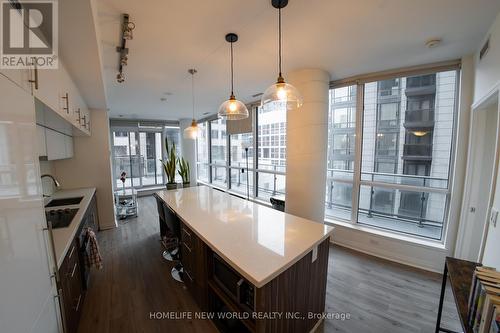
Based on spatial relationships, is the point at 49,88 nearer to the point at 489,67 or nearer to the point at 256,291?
the point at 256,291

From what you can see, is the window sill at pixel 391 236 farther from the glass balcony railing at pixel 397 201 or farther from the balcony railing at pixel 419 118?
the balcony railing at pixel 419 118

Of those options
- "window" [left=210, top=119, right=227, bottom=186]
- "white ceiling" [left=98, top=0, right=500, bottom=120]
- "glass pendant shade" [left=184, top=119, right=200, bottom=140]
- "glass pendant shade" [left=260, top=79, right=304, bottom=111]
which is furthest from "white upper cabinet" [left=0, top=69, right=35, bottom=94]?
"window" [left=210, top=119, right=227, bottom=186]

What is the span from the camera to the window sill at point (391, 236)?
2530 millimetres

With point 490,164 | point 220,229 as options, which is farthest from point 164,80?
point 490,164

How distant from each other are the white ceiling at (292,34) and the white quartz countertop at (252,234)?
6.01ft

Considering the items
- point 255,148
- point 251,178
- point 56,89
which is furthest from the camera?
point 251,178

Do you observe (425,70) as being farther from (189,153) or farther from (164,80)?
(189,153)

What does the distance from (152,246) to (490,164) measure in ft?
15.1

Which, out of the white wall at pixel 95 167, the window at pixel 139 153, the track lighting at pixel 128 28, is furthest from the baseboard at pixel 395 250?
the window at pixel 139 153

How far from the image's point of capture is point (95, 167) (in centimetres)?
379

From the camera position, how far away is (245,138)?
16.5 feet

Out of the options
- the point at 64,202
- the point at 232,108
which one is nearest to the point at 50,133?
the point at 64,202

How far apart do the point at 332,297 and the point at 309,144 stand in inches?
74.3

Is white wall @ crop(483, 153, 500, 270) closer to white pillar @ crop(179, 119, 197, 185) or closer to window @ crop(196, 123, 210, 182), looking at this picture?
window @ crop(196, 123, 210, 182)
